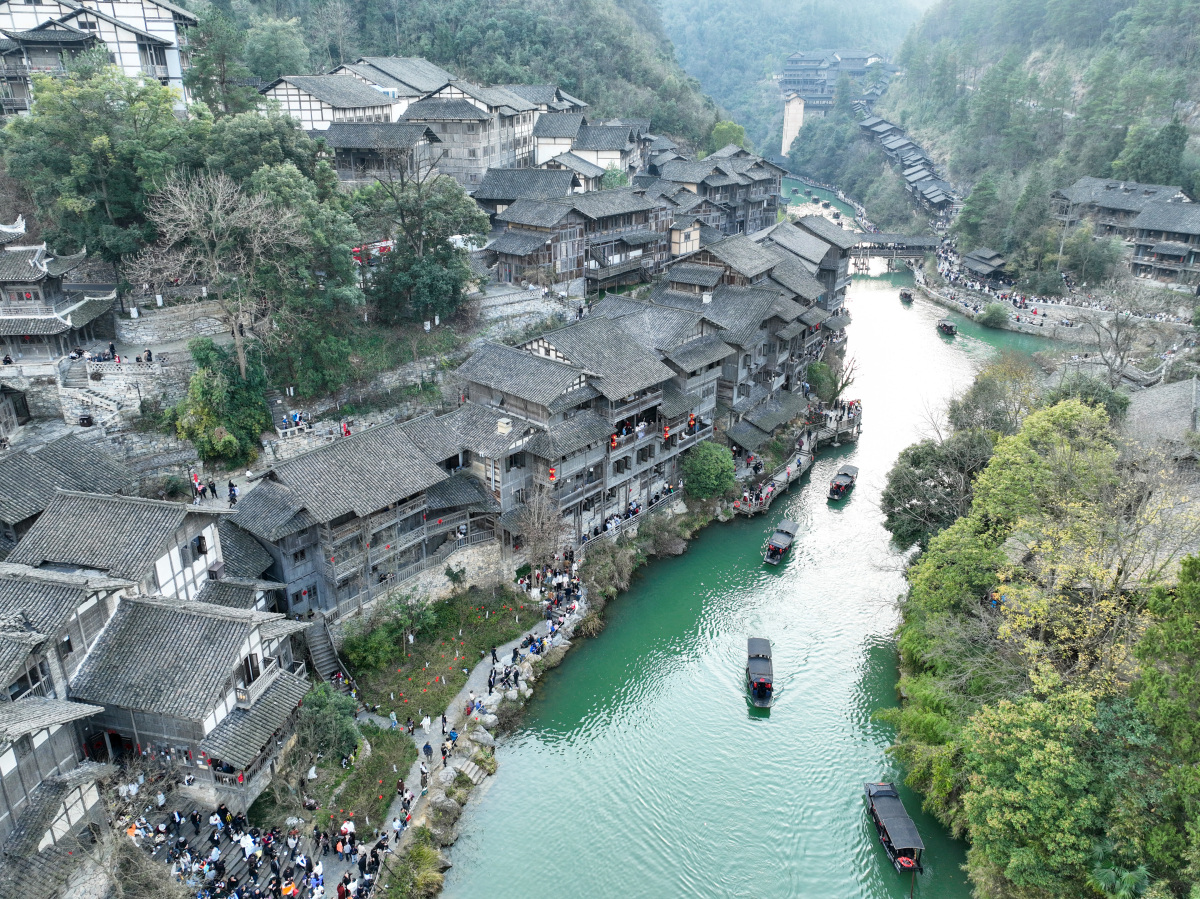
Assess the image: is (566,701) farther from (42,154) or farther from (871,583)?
(42,154)

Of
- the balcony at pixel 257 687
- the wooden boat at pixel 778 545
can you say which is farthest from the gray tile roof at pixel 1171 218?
the balcony at pixel 257 687

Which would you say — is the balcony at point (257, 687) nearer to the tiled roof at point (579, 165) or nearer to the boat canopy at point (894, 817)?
the boat canopy at point (894, 817)

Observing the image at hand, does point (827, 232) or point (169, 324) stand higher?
point (827, 232)

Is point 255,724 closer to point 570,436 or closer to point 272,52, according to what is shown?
point 570,436

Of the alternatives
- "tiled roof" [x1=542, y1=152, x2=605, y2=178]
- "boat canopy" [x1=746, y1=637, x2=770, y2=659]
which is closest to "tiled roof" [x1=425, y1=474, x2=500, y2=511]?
"boat canopy" [x1=746, y1=637, x2=770, y2=659]

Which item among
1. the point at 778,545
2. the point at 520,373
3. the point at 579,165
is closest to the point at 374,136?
the point at 579,165

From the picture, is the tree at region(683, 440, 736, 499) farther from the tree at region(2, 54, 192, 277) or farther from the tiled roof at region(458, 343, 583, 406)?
the tree at region(2, 54, 192, 277)

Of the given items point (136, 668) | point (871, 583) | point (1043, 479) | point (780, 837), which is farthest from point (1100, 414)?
point (136, 668)

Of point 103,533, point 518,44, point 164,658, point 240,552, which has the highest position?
point 518,44

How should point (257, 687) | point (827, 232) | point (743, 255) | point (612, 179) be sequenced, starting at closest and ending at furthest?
point (257, 687), point (743, 255), point (827, 232), point (612, 179)
